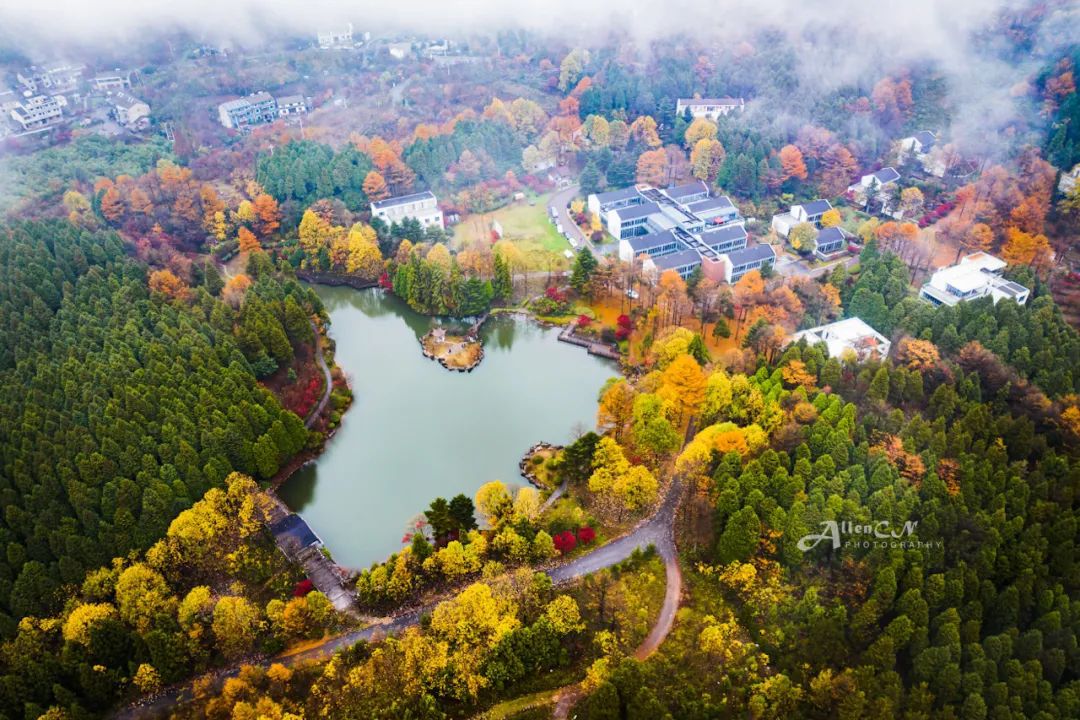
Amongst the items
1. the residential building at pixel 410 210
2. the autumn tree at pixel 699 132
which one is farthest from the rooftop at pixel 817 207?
the residential building at pixel 410 210

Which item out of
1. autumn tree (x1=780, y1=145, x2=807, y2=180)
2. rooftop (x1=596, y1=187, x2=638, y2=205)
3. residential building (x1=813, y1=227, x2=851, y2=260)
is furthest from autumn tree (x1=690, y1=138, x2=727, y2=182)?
residential building (x1=813, y1=227, x2=851, y2=260)

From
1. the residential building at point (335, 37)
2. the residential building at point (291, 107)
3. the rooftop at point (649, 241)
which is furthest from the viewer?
the residential building at point (335, 37)

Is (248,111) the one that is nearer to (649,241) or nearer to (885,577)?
(649,241)

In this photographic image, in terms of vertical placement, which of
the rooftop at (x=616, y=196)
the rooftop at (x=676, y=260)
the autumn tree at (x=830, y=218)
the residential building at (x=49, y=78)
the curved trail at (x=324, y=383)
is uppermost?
the residential building at (x=49, y=78)

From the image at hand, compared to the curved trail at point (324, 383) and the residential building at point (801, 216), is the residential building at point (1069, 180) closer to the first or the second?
the residential building at point (801, 216)

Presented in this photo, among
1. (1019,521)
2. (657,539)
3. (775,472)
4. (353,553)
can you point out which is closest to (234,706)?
(353,553)

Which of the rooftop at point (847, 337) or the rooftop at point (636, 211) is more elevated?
the rooftop at point (636, 211)

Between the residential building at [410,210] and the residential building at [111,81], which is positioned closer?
the residential building at [410,210]

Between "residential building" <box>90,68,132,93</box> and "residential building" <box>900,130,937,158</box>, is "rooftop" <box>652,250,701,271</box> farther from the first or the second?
"residential building" <box>90,68,132,93</box>
